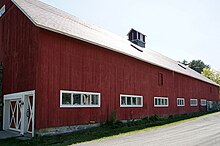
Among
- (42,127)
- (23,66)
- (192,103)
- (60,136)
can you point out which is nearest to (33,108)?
(42,127)

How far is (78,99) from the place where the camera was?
13992 mm

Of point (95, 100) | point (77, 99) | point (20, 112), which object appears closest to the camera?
point (77, 99)

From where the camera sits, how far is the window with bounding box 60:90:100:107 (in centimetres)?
1321

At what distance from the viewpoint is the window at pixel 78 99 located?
1321 cm

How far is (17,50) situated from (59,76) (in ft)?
12.1

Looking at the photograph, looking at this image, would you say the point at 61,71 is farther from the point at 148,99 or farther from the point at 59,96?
the point at 148,99

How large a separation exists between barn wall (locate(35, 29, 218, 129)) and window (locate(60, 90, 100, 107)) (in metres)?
0.24

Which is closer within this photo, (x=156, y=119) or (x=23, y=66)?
(x=23, y=66)

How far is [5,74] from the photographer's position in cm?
1633

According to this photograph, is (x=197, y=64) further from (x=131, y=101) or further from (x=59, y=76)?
(x=59, y=76)

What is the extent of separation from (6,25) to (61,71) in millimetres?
6488

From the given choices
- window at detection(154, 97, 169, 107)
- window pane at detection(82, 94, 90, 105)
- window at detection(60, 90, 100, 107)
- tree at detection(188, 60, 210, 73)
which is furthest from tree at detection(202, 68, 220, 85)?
window pane at detection(82, 94, 90, 105)

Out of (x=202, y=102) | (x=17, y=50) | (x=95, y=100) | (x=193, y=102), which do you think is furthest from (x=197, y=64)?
(x=17, y=50)

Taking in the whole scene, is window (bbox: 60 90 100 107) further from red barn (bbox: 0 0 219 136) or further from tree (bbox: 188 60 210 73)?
tree (bbox: 188 60 210 73)
